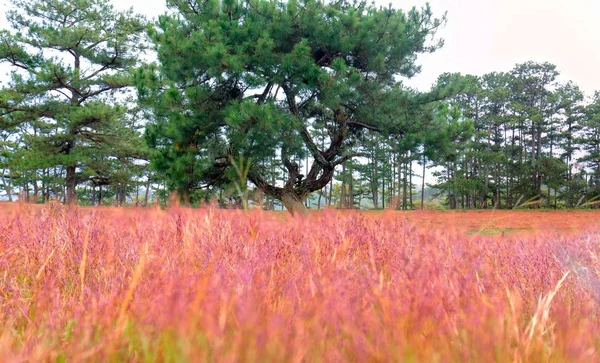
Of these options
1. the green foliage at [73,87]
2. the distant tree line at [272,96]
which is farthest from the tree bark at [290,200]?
the green foliage at [73,87]

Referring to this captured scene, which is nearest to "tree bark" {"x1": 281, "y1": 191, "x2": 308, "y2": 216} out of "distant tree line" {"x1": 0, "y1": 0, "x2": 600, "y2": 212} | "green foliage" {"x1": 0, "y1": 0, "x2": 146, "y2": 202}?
"distant tree line" {"x1": 0, "y1": 0, "x2": 600, "y2": 212}

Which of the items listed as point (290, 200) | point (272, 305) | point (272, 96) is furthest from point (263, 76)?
point (272, 305)

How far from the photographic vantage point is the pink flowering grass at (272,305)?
34.3 inches

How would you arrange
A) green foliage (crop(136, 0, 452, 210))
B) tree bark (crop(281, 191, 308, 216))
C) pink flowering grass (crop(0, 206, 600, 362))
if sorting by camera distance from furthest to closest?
tree bark (crop(281, 191, 308, 216)) → green foliage (crop(136, 0, 452, 210)) → pink flowering grass (crop(0, 206, 600, 362))

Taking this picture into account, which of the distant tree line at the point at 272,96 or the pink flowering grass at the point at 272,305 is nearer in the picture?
the pink flowering grass at the point at 272,305

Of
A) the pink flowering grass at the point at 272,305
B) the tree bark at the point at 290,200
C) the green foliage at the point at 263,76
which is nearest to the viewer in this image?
the pink flowering grass at the point at 272,305

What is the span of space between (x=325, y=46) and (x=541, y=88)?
3442 centimetres

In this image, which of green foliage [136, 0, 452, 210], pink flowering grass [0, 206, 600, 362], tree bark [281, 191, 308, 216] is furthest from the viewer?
tree bark [281, 191, 308, 216]

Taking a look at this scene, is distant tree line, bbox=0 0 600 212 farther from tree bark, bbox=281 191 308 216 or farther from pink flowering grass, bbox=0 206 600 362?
pink flowering grass, bbox=0 206 600 362

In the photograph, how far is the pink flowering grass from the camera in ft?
2.86

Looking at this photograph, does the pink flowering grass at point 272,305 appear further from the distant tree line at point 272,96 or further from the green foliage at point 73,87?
the green foliage at point 73,87

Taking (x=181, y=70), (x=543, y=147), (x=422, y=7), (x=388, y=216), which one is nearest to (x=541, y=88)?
(x=543, y=147)

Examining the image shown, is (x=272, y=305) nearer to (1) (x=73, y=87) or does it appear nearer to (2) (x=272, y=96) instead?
(2) (x=272, y=96)

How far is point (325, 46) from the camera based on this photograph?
1166 centimetres
